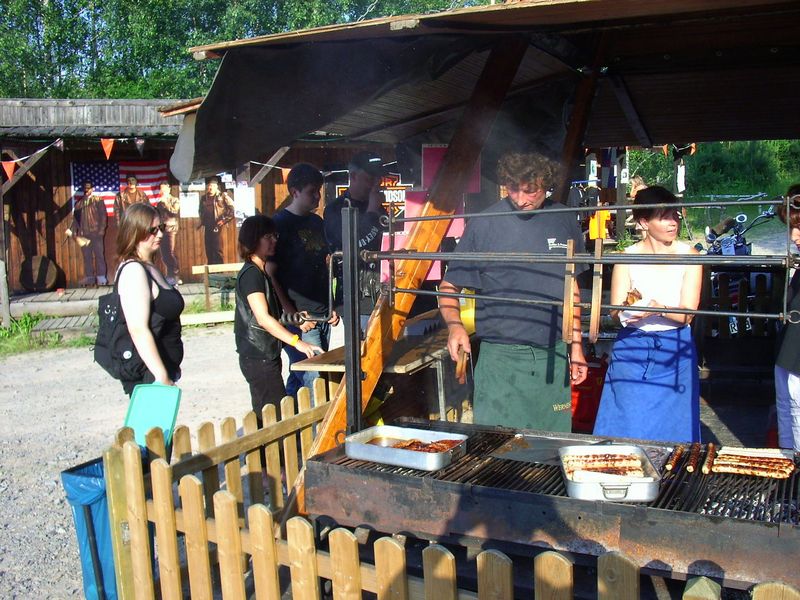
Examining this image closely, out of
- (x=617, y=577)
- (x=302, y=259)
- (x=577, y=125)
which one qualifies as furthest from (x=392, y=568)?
(x=577, y=125)

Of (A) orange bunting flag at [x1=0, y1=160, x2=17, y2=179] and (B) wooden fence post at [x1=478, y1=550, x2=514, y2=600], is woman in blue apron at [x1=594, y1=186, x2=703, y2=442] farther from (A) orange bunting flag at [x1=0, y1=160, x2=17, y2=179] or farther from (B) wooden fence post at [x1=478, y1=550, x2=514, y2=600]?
(A) orange bunting flag at [x1=0, y1=160, x2=17, y2=179]

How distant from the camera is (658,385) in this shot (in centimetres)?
399

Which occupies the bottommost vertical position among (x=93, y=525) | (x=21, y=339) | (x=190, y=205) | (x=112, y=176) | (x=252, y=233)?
(x=21, y=339)

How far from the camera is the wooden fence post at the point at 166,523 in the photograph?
3055 millimetres

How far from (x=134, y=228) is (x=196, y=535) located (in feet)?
5.71

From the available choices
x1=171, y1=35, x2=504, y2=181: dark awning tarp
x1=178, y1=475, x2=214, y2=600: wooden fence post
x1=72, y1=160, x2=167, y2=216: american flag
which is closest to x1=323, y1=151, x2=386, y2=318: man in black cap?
x1=171, y1=35, x2=504, y2=181: dark awning tarp

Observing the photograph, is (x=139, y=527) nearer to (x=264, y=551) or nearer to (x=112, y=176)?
(x=264, y=551)

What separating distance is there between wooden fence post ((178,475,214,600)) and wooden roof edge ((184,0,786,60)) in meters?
1.66

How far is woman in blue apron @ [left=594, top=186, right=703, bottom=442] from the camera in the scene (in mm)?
3930

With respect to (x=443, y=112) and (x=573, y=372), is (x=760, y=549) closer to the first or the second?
(x=573, y=372)

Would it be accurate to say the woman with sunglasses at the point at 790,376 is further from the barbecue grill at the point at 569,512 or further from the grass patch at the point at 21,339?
the grass patch at the point at 21,339

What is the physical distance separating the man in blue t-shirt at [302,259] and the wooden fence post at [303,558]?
2687 millimetres

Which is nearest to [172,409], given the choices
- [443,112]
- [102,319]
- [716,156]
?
[102,319]

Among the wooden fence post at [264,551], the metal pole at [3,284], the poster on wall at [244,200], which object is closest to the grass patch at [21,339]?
the metal pole at [3,284]
